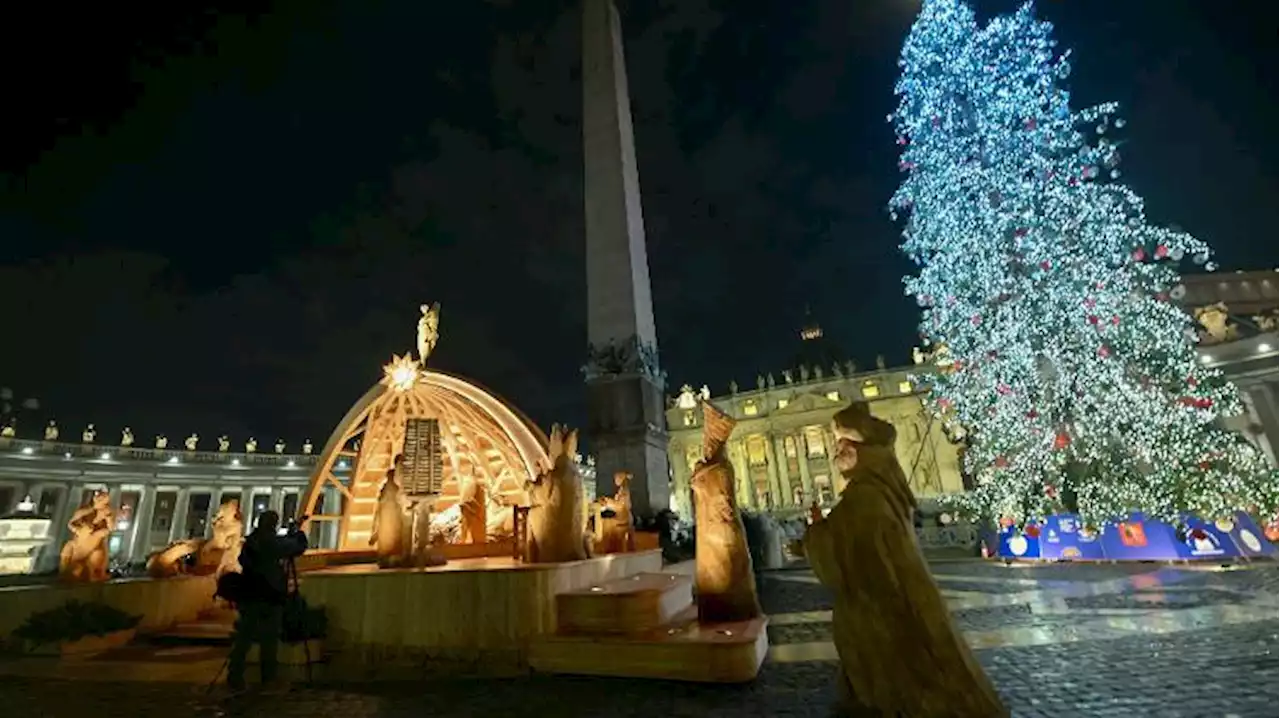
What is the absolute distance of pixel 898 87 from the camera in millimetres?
18656

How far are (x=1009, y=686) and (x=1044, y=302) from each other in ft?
43.9

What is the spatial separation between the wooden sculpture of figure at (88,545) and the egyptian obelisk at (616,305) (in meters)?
11.5

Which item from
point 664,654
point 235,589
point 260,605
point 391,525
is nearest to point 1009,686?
point 664,654

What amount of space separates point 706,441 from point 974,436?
44.0 ft

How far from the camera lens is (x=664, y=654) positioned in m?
5.96

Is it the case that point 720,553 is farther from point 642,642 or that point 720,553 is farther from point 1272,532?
point 1272,532

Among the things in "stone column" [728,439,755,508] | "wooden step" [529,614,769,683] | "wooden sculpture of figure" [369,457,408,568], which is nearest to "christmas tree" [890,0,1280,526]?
"wooden step" [529,614,769,683]

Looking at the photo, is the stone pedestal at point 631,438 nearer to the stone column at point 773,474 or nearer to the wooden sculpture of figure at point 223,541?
the wooden sculpture of figure at point 223,541

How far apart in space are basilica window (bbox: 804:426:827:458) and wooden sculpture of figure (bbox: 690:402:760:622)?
57700mm

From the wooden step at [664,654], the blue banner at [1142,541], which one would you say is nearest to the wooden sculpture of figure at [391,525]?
the wooden step at [664,654]

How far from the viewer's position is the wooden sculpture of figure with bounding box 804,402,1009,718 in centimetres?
323

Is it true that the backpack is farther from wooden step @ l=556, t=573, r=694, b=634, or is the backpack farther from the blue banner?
the blue banner

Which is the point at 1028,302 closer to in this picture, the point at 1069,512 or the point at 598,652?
the point at 1069,512

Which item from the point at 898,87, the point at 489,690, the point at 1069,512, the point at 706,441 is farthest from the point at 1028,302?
the point at 489,690
